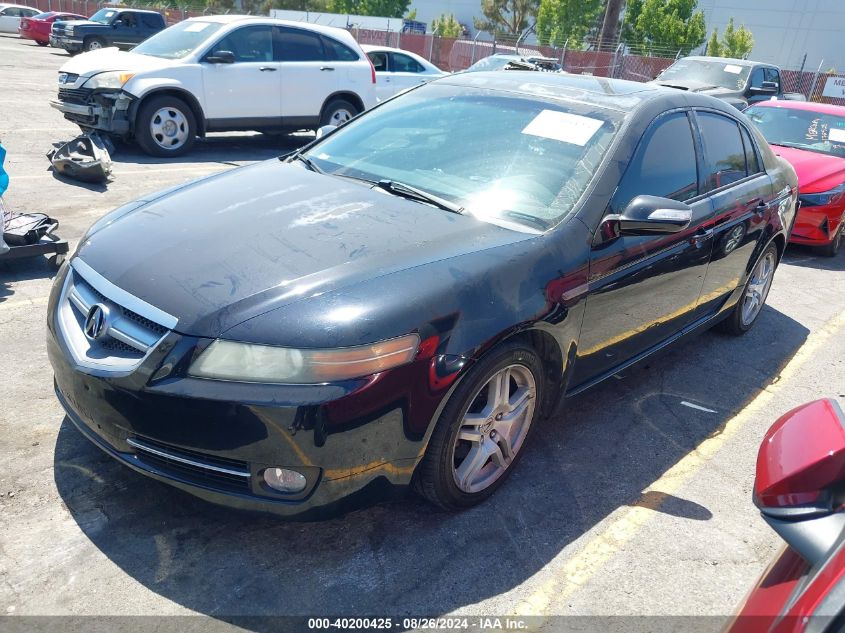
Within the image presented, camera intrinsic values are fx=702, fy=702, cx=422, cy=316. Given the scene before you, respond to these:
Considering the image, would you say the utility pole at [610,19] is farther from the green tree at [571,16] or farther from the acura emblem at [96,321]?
the acura emblem at [96,321]

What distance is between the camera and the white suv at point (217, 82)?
28.5 ft

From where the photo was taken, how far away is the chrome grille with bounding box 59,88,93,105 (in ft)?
28.4

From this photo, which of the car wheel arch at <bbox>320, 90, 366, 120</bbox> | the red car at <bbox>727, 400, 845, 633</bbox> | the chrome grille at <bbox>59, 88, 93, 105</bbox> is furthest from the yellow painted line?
the chrome grille at <bbox>59, 88, 93, 105</bbox>

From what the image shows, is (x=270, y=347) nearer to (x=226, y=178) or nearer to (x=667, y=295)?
(x=226, y=178)

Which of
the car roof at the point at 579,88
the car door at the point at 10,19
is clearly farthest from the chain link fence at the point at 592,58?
the car roof at the point at 579,88

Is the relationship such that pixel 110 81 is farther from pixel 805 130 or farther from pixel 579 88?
pixel 805 130

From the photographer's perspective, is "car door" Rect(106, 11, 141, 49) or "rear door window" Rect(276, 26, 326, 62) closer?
"rear door window" Rect(276, 26, 326, 62)

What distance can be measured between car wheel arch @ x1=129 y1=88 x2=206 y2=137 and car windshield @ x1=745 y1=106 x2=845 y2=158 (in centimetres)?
717

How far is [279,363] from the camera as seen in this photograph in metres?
2.33

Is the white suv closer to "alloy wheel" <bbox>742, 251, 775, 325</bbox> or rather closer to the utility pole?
"alloy wheel" <bbox>742, 251, 775, 325</bbox>

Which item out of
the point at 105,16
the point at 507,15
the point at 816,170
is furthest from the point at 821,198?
the point at 507,15

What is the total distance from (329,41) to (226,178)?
7708mm

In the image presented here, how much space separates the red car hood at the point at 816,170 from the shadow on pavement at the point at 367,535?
519 cm

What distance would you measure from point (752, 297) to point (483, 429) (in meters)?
3.30
